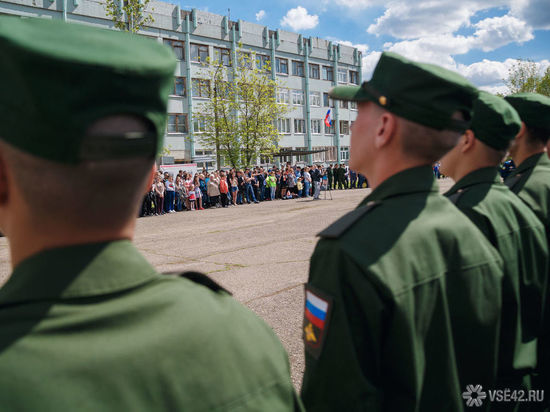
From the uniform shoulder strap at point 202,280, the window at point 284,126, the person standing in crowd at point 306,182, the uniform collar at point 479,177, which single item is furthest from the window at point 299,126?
the uniform shoulder strap at point 202,280

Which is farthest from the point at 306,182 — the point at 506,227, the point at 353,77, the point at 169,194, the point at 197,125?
the point at 353,77

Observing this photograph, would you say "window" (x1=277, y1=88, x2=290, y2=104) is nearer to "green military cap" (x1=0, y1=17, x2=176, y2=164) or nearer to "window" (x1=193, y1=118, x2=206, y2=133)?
"window" (x1=193, y1=118, x2=206, y2=133)

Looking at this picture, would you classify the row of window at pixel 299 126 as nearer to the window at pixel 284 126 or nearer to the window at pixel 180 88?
the window at pixel 284 126

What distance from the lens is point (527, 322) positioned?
89.3 inches

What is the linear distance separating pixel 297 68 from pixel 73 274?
5221cm

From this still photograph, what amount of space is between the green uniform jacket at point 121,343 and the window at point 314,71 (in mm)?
53312

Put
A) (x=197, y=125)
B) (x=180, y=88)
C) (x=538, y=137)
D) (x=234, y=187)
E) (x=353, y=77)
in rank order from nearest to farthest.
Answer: (x=538, y=137), (x=234, y=187), (x=180, y=88), (x=197, y=125), (x=353, y=77)

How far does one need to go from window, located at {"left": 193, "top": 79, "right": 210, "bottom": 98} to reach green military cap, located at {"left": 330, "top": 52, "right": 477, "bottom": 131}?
3608 centimetres

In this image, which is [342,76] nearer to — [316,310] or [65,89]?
[316,310]

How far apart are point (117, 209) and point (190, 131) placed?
126 ft

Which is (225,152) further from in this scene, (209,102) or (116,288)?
(116,288)

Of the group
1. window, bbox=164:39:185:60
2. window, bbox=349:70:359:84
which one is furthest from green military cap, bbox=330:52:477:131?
window, bbox=349:70:359:84

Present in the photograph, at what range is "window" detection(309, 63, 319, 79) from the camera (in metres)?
52.2

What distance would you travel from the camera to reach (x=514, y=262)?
2.18 m
